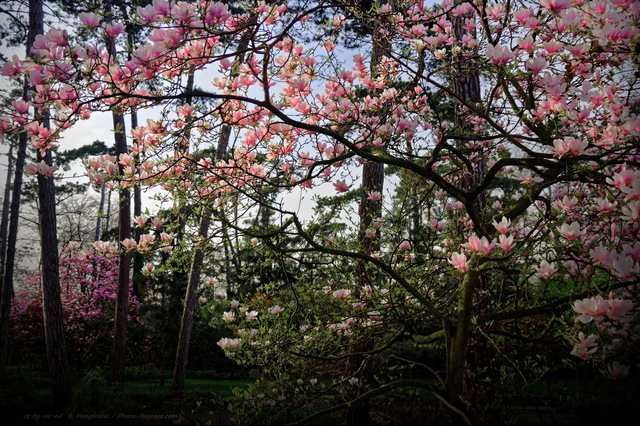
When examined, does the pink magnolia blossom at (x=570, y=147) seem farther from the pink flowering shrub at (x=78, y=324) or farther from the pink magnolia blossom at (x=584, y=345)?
the pink flowering shrub at (x=78, y=324)

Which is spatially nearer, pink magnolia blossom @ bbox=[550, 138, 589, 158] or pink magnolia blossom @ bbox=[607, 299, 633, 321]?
pink magnolia blossom @ bbox=[607, 299, 633, 321]

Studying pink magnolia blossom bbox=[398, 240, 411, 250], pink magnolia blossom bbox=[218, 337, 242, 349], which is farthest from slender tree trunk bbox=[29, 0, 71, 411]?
pink magnolia blossom bbox=[398, 240, 411, 250]

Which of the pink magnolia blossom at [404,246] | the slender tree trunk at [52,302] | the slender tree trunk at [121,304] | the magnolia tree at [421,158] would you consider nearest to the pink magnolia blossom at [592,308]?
the magnolia tree at [421,158]

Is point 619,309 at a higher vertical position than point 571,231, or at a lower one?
lower

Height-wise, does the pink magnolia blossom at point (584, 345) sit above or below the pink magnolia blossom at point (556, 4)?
below

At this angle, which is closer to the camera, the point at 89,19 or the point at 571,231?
the point at 571,231

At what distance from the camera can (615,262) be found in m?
1.48

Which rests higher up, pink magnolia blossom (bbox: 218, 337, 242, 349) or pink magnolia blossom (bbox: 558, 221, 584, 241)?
pink magnolia blossom (bbox: 558, 221, 584, 241)

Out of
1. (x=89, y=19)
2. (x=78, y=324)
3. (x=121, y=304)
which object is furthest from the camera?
(x=78, y=324)

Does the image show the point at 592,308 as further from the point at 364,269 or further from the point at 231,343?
the point at 364,269

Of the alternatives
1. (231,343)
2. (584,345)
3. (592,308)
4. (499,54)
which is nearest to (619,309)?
(592,308)

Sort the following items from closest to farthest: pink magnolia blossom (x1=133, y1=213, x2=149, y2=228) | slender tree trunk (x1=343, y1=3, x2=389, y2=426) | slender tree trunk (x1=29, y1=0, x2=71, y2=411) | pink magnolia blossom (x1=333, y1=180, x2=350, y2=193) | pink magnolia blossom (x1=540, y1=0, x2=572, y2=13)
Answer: pink magnolia blossom (x1=540, y1=0, x2=572, y2=13) → pink magnolia blossom (x1=133, y1=213, x2=149, y2=228) → pink magnolia blossom (x1=333, y1=180, x2=350, y2=193) → slender tree trunk (x1=343, y1=3, x2=389, y2=426) → slender tree trunk (x1=29, y1=0, x2=71, y2=411)

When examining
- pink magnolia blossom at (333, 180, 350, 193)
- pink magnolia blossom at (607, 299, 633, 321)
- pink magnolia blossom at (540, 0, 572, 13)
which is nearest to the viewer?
pink magnolia blossom at (607, 299, 633, 321)

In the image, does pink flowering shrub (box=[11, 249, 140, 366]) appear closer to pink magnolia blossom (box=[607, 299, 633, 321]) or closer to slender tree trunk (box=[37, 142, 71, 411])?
slender tree trunk (box=[37, 142, 71, 411])
